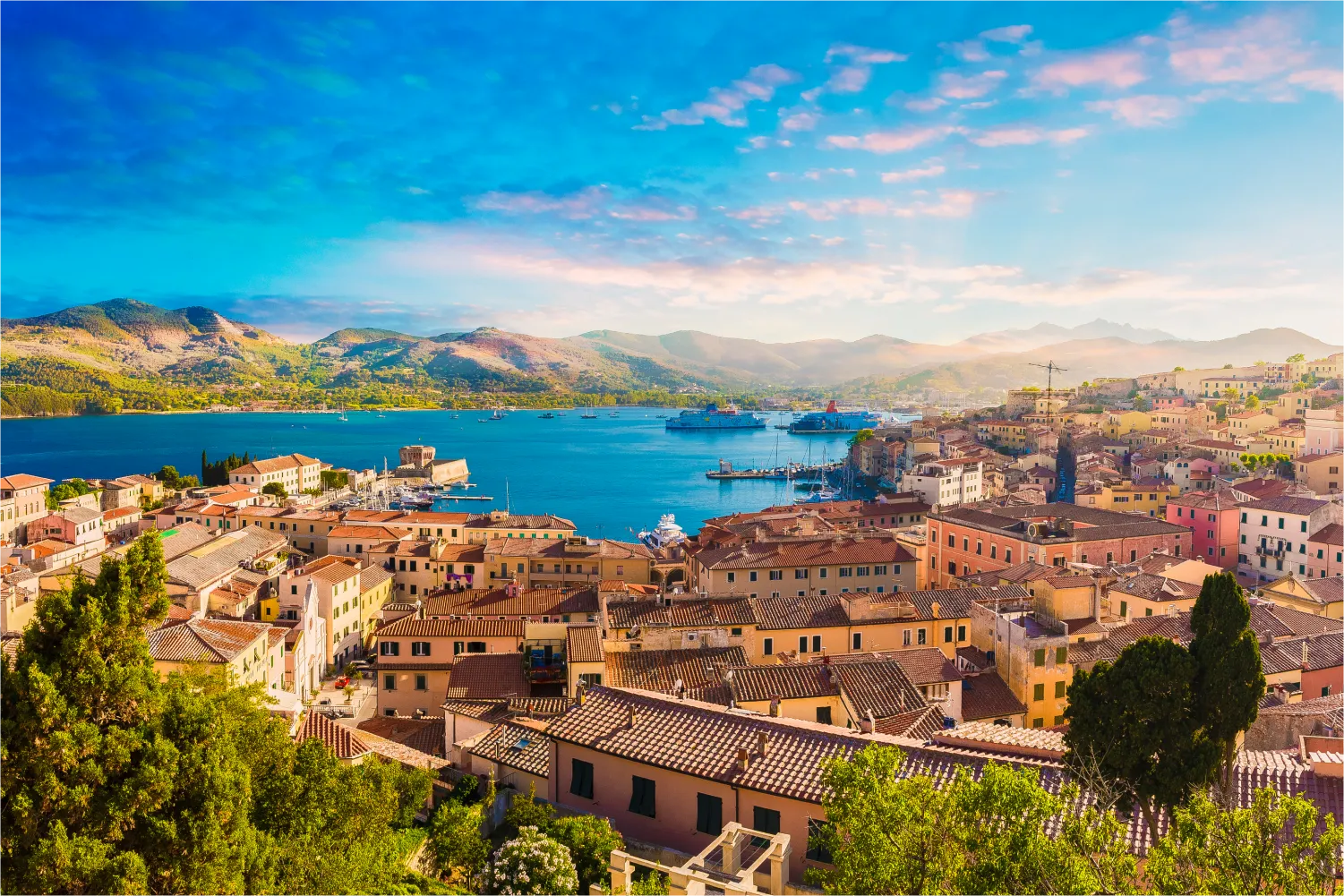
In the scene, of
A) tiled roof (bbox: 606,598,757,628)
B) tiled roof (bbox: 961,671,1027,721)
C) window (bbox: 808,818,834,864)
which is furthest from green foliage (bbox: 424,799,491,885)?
tiled roof (bbox: 961,671,1027,721)

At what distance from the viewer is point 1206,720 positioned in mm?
9461

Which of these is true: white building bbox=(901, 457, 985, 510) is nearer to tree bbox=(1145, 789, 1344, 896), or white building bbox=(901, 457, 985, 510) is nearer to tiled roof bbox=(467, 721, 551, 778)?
tiled roof bbox=(467, 721, 551, 778)

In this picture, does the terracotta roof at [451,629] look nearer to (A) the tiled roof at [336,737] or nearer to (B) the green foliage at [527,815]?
(A) the tiled roof at [336,737]

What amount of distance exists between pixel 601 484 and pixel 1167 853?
3639 inches

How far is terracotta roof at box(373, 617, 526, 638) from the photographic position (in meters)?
23.9

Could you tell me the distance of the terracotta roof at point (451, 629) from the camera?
2389cm

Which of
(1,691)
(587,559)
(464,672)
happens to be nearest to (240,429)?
(587,559)

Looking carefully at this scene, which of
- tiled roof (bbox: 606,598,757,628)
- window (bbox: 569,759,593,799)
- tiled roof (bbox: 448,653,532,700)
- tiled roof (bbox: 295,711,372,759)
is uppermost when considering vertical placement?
window (bbox: 569,759,593,799)

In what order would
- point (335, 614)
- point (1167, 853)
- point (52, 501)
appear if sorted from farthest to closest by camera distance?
point (52, 501), point (335, 614), point (1167, 853)

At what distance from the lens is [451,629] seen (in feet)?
79.3

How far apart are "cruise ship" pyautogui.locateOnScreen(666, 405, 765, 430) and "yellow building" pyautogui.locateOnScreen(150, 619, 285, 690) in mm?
164683

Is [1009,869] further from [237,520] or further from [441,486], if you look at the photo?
[441,486]

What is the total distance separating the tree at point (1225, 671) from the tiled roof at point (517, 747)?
8123 millimetres

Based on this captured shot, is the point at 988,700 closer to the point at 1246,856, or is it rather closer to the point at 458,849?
the point at 458,849
